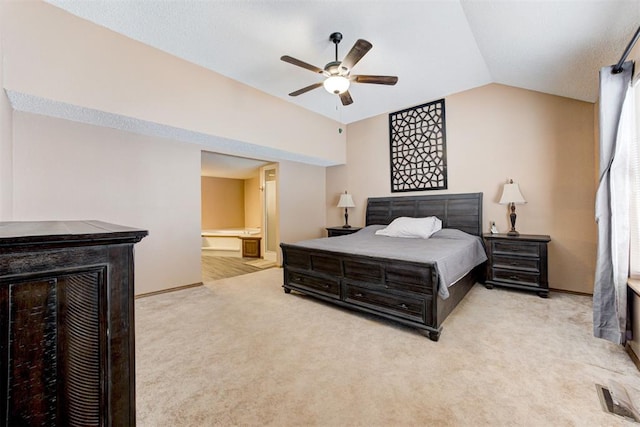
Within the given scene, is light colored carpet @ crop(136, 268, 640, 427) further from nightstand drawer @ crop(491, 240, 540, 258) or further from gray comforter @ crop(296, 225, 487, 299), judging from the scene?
nightstand drawer @ crop(491, 240, 540, 258)

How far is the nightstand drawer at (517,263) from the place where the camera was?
10.6ft

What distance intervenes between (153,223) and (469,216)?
4.55 meters

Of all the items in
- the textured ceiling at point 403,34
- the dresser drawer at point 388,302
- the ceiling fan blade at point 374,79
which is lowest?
the dresser drawer at point 388,302

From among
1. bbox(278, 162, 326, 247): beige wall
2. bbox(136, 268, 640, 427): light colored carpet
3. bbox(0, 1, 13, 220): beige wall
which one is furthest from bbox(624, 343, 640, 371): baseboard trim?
bbox(0, 1, 13, 220): beige wall

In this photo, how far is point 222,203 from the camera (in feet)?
28.2

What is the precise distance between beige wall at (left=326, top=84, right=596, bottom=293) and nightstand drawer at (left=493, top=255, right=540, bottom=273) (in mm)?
512

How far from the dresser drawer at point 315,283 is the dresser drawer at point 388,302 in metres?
0.16

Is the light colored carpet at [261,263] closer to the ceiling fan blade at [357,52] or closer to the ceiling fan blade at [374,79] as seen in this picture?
the ceiling fan blade at [374,79]

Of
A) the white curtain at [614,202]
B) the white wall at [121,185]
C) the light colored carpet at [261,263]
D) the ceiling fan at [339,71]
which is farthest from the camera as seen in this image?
the light colored carpet at [261,263]

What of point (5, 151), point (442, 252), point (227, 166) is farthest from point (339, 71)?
point (227, 166)

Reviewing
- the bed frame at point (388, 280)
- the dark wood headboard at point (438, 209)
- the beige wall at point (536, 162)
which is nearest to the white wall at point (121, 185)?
the bed frame at point (388, 280)

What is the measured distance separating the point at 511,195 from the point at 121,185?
16.7 feet

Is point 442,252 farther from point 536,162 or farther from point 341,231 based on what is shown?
point 341,231

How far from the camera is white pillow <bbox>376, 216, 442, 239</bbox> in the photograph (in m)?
3.79
